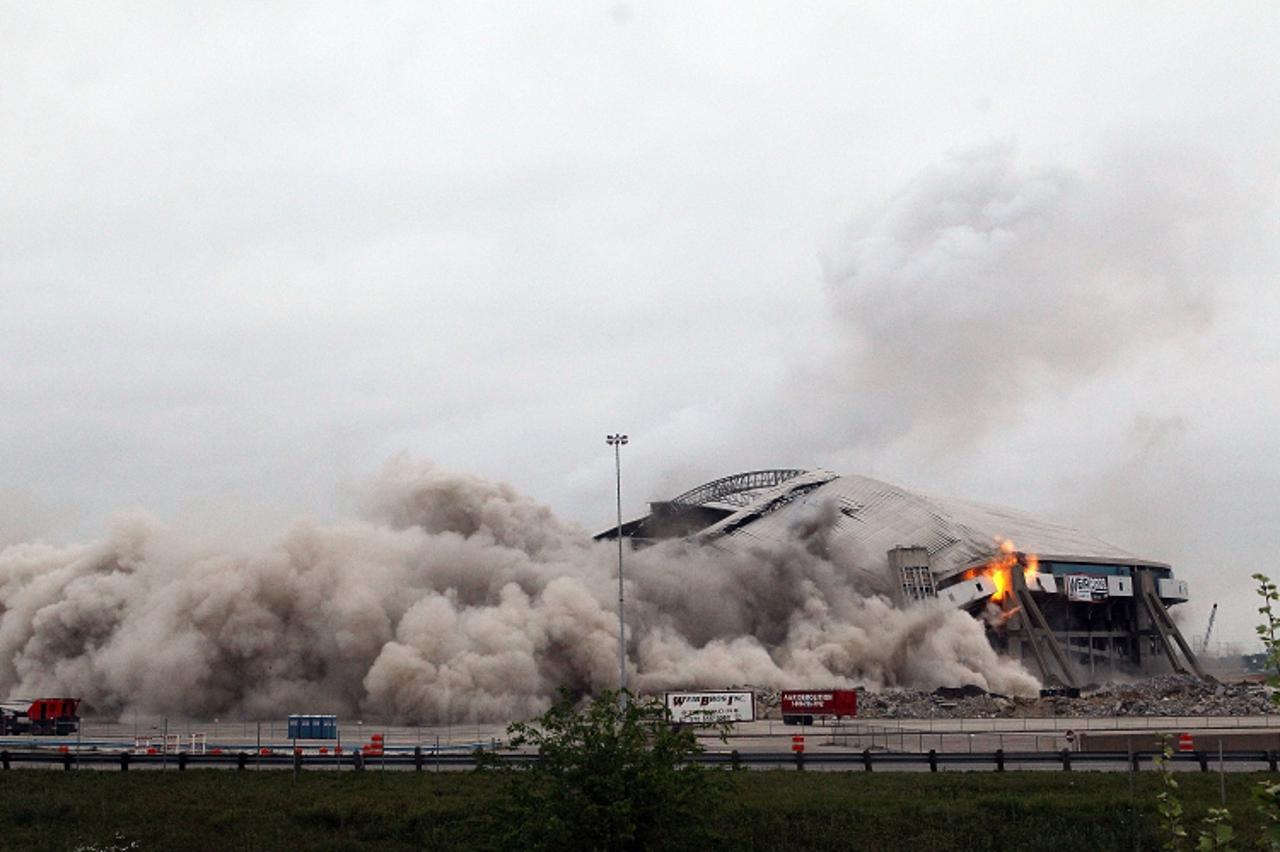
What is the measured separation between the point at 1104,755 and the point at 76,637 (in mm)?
79159

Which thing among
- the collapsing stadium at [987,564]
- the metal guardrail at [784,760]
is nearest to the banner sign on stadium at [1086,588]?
the collapsing stadium at [987,564]

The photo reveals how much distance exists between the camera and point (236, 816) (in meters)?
36.2

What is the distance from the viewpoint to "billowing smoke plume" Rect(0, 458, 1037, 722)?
3329 inches

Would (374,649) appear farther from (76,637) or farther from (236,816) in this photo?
(236,816)

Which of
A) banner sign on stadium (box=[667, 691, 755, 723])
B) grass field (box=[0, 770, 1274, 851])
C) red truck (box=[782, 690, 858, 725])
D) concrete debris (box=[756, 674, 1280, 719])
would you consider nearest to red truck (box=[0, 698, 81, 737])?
grass field (box=[0, 770, 1274, 851])

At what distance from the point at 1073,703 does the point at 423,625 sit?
46.5 m

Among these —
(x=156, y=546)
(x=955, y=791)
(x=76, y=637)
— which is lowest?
(x=955, y=791)

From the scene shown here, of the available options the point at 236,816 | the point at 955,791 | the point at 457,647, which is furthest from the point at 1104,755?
Answer: the point at 457,647

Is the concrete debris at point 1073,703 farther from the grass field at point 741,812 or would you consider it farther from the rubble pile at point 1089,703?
the grass field at point 741,812

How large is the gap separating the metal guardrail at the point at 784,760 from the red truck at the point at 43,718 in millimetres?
24006

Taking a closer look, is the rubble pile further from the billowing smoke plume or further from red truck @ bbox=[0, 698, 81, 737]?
red truck @ bbox=[0, 698, 81, 737]

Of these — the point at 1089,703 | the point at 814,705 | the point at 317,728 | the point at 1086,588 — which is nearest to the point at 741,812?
the point at 317,728

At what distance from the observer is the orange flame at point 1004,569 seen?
113812 millimetres

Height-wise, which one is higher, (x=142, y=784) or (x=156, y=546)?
(x=156, y=546)
